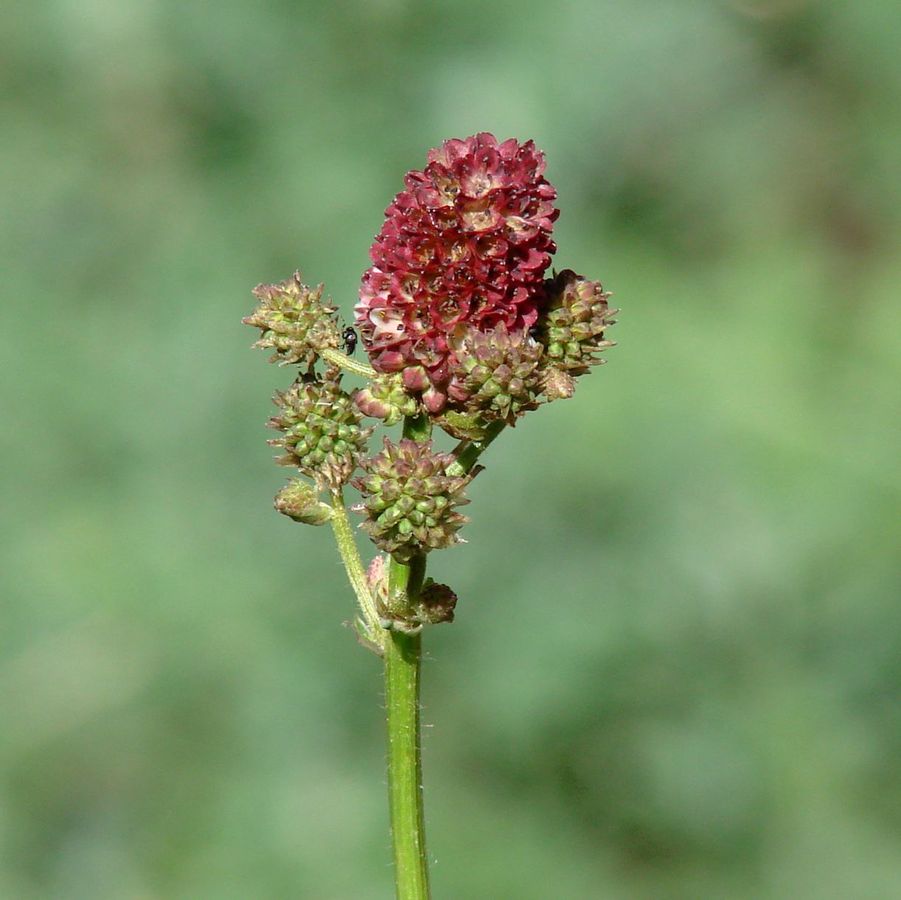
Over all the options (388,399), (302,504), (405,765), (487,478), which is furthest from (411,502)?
(487,478)

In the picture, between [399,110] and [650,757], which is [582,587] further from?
[399,110]

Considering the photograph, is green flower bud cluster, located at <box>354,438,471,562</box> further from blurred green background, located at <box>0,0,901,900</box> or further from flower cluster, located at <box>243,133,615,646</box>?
blurred green background, located at <box>0,0,901,900</box>

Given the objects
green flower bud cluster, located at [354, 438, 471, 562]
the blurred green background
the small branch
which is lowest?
green flower bud cluster, located at [354, 438, 471, 562]

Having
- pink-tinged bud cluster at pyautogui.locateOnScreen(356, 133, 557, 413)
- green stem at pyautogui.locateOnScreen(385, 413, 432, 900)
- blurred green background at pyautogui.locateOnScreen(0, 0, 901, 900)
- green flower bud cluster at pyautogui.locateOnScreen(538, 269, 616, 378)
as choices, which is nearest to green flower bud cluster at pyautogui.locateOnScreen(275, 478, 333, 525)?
green stem at pyautogui.locateOnScreen(385, 413, 432, 900)

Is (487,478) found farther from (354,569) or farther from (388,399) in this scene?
(388,399)

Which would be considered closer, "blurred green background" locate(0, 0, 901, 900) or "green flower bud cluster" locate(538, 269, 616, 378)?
"green flower bud cluster" locate(538, 269, 616, 378)

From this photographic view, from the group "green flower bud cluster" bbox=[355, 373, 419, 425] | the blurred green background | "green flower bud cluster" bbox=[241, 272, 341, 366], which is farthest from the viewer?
the blurred green background

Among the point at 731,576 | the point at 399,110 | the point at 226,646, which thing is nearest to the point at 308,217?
the point at 399,110
